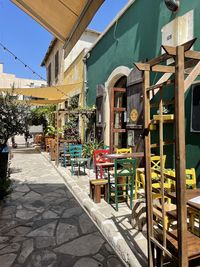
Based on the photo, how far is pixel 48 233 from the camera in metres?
3.67

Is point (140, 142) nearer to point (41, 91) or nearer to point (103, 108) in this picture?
point (103, 108)

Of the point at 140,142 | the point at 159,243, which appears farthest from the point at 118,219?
the point at 140,142

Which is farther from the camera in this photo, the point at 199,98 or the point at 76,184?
the point at 76,184

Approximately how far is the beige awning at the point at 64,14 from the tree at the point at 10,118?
1755mm

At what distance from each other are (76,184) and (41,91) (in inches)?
265

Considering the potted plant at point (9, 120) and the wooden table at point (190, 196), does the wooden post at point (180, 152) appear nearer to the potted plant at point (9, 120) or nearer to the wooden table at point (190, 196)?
the wooden table at point (190, 196)

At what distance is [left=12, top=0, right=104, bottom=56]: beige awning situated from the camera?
332 centimetres

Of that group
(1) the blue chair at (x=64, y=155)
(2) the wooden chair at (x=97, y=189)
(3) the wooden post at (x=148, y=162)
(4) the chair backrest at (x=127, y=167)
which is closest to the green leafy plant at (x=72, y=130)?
(1) the blue chair at (x=64, y=155)

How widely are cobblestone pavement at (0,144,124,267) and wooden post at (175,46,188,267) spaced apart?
127 cm

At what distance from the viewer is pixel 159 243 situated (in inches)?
90.7

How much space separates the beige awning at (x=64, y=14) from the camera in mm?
3320

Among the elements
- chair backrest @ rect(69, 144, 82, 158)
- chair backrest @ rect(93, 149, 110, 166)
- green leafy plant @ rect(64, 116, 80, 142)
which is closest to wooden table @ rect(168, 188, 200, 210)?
chair backrest @ rect(93, 149, 110, 166)

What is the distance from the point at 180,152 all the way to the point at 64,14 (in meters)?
3.18

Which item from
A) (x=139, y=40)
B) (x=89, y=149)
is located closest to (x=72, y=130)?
(x=89, y=149)
